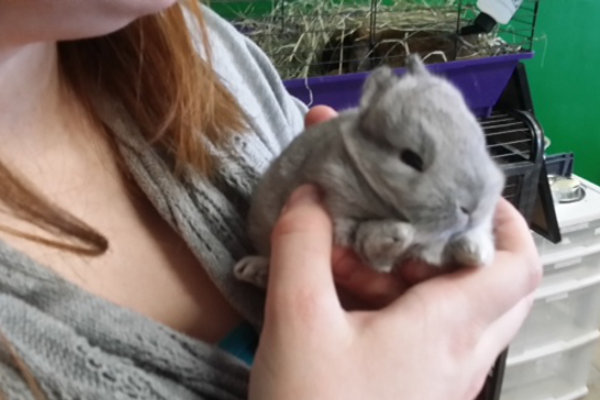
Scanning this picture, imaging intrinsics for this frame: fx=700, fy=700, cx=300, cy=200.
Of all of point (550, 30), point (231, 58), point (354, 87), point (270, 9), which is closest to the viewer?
point (231, 58)

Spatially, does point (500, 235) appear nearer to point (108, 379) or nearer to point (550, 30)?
point (108, 379)

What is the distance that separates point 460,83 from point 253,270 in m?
0.83

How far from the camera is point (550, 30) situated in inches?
Answer: 72.4

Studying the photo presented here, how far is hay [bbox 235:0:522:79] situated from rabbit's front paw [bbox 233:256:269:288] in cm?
71

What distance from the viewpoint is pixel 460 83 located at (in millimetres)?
1278

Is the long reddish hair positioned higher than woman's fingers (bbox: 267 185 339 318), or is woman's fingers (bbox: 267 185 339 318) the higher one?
the long reddish hair

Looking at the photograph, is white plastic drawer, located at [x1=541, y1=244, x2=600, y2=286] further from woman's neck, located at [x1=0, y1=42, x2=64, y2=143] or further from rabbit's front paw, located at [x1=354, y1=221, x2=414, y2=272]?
woman's neck, located at [x1=0, y1=42, x2=64, y2=143]

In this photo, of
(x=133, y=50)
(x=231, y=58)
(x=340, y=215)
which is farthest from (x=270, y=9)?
(x=340, y=215)

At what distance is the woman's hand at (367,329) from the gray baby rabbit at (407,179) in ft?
0.08

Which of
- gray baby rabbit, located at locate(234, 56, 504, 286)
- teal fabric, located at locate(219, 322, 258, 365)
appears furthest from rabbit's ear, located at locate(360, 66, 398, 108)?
teal fabric, located at locate(219, 322, 258, 365)

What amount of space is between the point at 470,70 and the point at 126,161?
0.83 meters

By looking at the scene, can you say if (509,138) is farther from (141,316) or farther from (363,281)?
(141,316)

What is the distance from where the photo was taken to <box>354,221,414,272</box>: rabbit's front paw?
50cm

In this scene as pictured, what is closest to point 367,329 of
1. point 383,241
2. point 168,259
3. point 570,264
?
point 383,241
